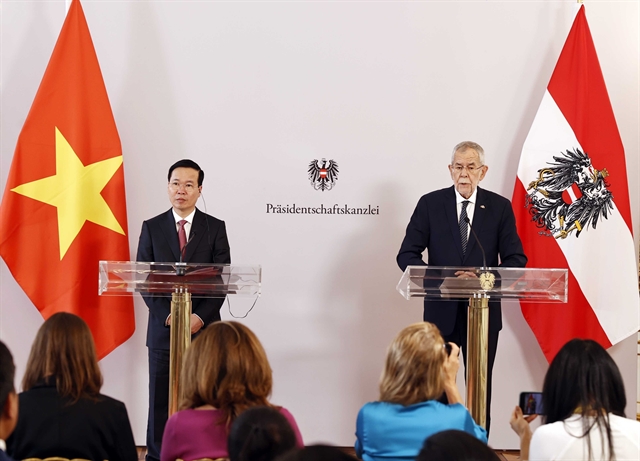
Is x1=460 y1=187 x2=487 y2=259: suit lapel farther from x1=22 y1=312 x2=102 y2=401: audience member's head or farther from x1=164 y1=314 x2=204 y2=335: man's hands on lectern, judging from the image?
x1=22 y1=312 x2=102 y2=401: audience member's head

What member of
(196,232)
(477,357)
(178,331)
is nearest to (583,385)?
(477,357)

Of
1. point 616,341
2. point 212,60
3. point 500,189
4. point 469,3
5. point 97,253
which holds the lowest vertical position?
point 616,341

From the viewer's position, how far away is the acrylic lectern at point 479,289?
370cm

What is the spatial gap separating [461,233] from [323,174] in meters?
1.19

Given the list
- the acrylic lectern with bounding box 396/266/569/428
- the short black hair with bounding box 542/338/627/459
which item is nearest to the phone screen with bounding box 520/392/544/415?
the short black hair with bounding box 542/338/627/459

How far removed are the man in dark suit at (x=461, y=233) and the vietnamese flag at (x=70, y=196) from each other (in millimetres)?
1914

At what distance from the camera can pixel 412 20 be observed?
5.36 m

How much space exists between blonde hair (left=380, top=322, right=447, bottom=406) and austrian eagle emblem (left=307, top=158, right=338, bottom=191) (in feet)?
9.33

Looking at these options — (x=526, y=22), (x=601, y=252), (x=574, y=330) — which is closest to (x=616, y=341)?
(x=574, y=330)

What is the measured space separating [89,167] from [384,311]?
85.1 inches

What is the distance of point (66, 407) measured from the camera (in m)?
2.39

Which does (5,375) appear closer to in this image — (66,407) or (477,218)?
(66,407)

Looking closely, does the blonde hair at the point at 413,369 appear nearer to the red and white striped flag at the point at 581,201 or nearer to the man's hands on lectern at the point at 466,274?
the man's hands on lectern at the point at 466,274

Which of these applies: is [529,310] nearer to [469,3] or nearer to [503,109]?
[503,109]
